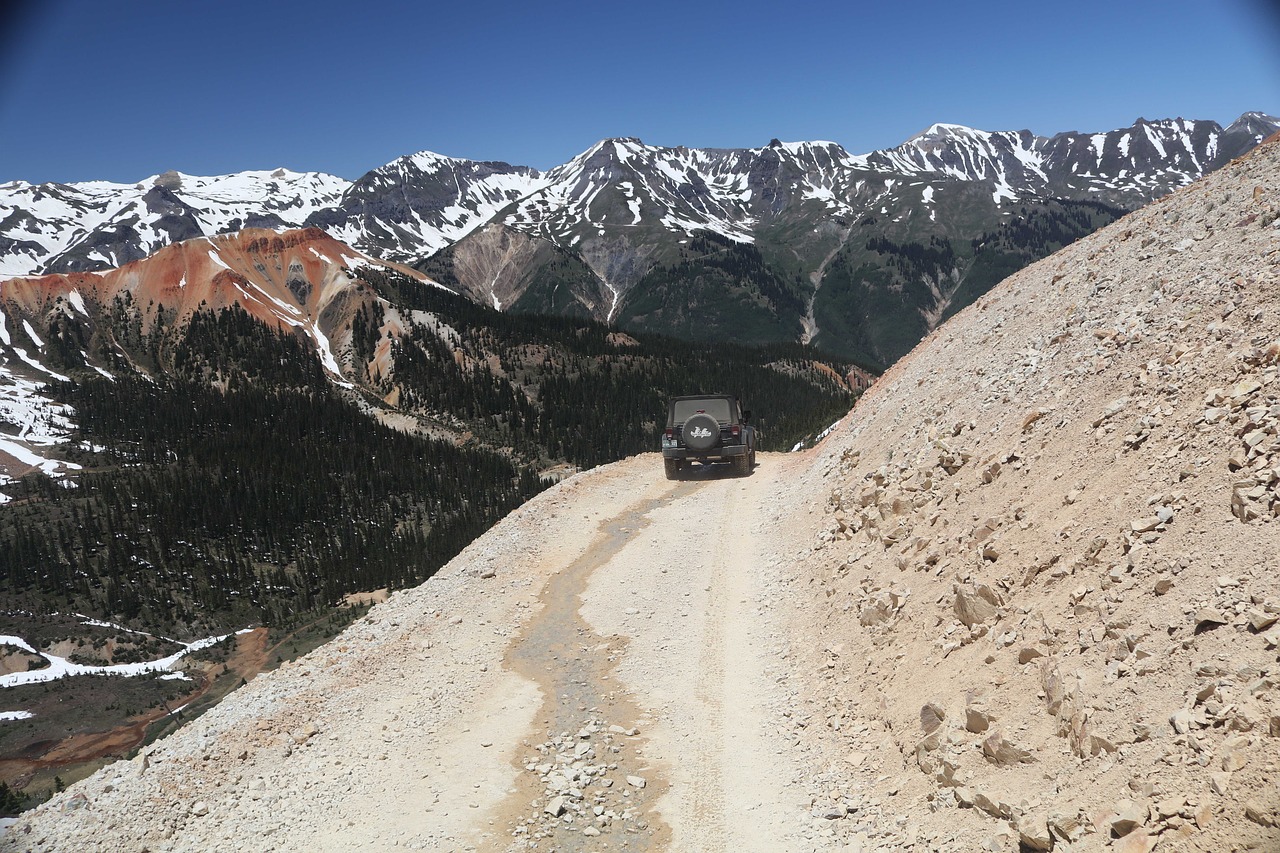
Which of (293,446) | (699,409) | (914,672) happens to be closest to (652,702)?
(914,672)

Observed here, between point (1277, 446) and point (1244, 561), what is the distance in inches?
77.6

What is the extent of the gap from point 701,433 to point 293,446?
402 ft

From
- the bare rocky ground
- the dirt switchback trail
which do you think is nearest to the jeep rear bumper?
the dirt switchback trail

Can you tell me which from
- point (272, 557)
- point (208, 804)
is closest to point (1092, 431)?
point (208, 804)

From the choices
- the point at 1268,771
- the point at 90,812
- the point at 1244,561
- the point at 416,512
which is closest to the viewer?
the point at 1268,771

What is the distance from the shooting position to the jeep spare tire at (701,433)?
2958cm

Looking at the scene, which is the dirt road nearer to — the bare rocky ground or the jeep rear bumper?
the bare rocky ground

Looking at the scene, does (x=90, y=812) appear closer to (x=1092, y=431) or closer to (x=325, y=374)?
(x=1092, y=431)

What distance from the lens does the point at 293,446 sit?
13212 centimetres

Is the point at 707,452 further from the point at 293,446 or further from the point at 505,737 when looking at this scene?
the point at 293,446

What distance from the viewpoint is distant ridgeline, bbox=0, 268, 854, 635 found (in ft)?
310

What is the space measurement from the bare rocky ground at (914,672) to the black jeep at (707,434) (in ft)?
39.5

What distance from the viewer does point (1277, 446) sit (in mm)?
8383

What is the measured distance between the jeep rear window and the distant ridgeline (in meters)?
21.0
